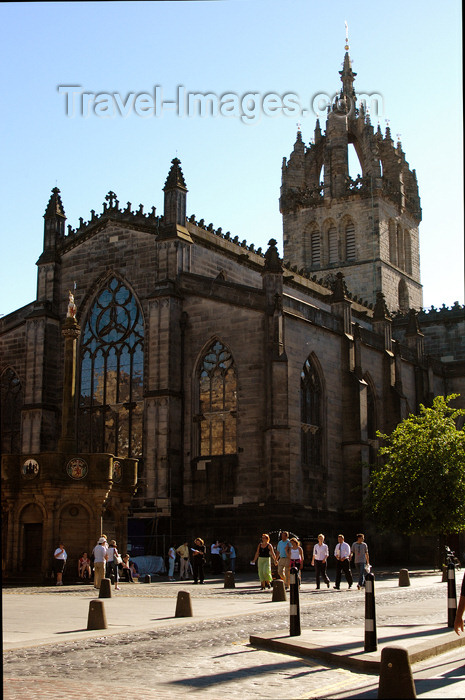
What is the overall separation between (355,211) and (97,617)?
167 ft

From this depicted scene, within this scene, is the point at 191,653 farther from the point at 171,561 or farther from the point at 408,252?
the point at 408,252

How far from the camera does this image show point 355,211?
6203 centimetres

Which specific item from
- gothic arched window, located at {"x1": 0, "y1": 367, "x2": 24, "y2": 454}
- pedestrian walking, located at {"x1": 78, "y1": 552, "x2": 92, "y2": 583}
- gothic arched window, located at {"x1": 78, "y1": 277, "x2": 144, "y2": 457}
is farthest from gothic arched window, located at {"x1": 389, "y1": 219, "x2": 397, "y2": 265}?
pedestrian walking, located at {"x1": 78, "y1": 552, "x2": 92, "y2": 583}

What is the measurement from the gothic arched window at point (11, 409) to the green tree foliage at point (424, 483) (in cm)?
1705

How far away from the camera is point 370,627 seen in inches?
434

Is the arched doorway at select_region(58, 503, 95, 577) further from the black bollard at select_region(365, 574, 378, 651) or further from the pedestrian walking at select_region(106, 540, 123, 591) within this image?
the black bollard at select_region(365, 574, 378, 651)

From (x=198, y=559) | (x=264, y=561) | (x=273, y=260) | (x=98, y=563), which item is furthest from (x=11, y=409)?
(x=264, y=561)

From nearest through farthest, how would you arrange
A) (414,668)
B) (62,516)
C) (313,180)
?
(414,668) → (62,516) → (313,180)

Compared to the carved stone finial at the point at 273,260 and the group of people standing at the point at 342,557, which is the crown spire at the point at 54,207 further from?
the group of people standing at the point at 342,557

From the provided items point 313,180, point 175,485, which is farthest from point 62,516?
Answer: point 313,180

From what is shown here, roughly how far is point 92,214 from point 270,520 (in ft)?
57.7

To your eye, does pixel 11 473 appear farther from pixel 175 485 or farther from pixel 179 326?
pixel 179 326

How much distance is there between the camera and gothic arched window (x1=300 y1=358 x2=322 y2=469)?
3753 centimetres

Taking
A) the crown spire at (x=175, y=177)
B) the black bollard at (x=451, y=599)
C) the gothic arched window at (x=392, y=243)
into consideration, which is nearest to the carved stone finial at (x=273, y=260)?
the crown spire at (x=175, y=177)
